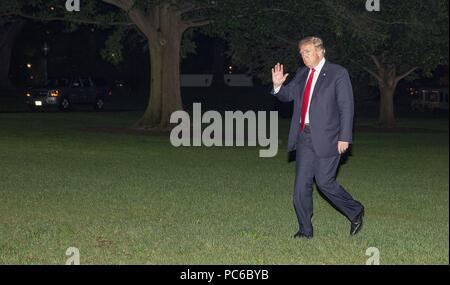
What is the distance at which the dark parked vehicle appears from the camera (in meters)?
50.0

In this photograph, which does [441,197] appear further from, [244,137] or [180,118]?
[180,118]

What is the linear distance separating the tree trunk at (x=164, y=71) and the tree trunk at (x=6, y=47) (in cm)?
3866

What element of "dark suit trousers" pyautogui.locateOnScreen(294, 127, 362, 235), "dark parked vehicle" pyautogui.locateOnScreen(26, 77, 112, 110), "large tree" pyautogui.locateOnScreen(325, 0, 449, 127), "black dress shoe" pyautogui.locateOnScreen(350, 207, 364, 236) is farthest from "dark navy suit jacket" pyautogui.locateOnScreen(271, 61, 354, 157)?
"dark parked vehicle" pyautogui.locateOnScreen(26, 77, 112, 110)

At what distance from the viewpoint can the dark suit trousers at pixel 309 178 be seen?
1026 centimetres

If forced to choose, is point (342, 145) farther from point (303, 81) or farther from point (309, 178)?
point (303, 81)

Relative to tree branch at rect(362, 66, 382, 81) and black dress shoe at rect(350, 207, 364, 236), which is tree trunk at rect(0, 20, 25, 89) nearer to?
tree branch at rect(362, 66, 382, 81)

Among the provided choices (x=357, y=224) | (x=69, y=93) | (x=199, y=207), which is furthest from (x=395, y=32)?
(x=357, y=224)

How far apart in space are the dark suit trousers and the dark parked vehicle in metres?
40.7

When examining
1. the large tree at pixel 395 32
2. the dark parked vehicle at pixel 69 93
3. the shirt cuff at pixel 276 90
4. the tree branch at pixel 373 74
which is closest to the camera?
the shirt cuff at pixel 276 90

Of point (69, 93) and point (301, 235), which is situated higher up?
point (301, 235)

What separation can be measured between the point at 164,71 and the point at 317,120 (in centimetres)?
Result: 2504

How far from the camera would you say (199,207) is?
528 inches

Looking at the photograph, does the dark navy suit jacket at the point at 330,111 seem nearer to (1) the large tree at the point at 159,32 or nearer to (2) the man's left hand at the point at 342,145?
(2) the man's left hand at the point at 342,145

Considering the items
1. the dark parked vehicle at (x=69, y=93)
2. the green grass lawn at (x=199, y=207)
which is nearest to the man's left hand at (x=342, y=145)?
the green grass lawn at (x=199, y=207)
